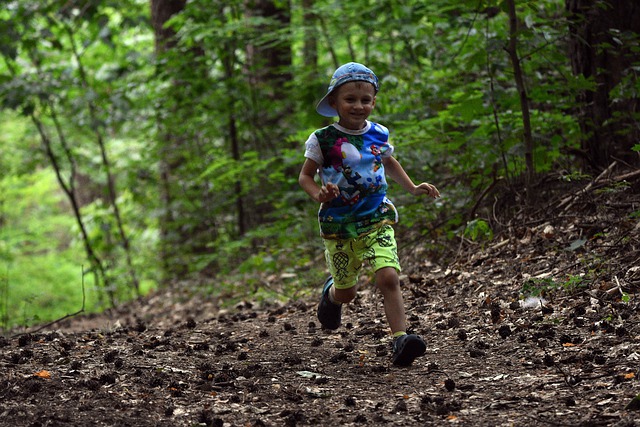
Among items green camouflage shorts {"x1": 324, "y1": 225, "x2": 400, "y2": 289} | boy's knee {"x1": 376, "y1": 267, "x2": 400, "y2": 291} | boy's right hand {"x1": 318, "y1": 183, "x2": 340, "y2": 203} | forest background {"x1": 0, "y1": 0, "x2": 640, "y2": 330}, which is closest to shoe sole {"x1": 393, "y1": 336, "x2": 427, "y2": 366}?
boy's knee {"x1": 376, "y1": 267, "x2": 400, "y2": 291}

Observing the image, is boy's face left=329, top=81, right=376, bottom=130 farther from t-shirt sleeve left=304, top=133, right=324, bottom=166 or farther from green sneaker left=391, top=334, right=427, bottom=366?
green sneaker left=391, top=334, right=427, bottom=366

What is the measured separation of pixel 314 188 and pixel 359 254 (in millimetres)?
552

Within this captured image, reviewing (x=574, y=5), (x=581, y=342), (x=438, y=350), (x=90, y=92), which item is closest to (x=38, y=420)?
(x=438, y=350)

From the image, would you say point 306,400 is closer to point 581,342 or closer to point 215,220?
point 581,342

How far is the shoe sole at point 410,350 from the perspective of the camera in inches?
149

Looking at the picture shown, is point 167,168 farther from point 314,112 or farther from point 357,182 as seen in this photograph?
point 357,182

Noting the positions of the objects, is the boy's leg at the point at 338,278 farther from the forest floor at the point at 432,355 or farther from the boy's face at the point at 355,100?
the boy's face at the point at 355,100

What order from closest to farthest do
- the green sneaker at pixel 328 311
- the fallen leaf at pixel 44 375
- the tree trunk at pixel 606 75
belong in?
1. the fallen leaf at pixel 44 375
2. the green sneaker at pixel 328 311
3. the tree trunk at pixel 606 75

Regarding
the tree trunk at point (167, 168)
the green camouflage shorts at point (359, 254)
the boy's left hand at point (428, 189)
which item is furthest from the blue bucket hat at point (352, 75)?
the tree trunk at point (167, 168)

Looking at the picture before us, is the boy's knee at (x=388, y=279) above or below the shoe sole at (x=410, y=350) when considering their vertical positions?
above

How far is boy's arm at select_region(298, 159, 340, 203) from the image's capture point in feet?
12.2

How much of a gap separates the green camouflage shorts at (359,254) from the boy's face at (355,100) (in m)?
0.71

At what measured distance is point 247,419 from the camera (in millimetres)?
3064

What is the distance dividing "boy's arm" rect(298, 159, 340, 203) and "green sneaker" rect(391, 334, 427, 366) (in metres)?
0.90
